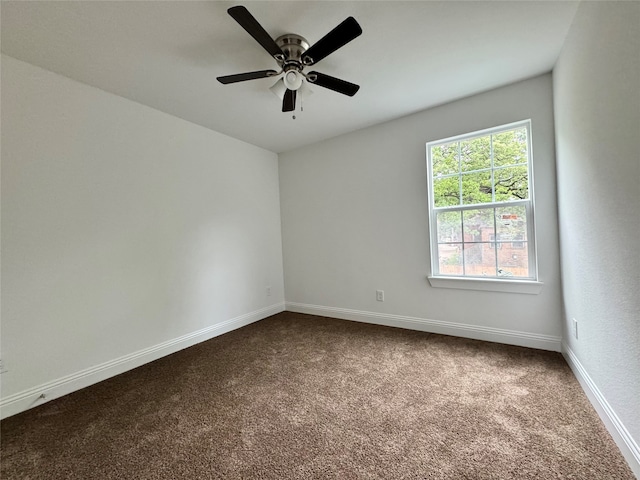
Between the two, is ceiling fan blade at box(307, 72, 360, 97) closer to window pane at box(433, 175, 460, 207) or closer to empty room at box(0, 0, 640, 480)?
empty room at box(0, 0, 640, 480)

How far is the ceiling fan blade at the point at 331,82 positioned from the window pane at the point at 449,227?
1.66m

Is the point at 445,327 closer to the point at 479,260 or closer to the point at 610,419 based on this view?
the point at 479,260

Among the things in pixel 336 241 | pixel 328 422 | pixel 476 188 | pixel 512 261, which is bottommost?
pixel 328 422

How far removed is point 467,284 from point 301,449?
7.10ft

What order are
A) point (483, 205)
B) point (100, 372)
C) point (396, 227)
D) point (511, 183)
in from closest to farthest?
point (100, 372)
point (511, 183)
point (483, 205)
point (396, 227)

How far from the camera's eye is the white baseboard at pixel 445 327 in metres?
2.47

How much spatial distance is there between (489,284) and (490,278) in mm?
65

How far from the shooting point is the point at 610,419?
143cm

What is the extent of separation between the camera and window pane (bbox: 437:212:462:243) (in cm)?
288

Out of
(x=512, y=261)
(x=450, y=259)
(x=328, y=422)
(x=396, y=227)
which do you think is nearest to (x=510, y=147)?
(x=512, y=261)

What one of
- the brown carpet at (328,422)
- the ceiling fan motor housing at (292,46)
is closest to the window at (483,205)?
the brown carpet at (328,422)

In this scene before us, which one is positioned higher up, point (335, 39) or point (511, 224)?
point (335, 39)

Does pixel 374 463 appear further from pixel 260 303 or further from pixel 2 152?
pixel 2 152

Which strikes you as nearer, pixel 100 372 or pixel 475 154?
pixel 100 372
